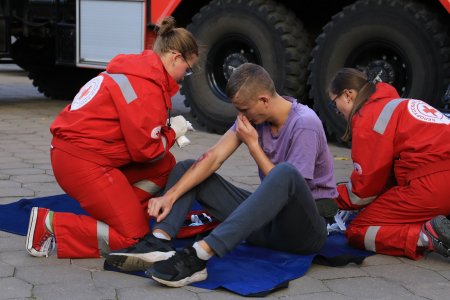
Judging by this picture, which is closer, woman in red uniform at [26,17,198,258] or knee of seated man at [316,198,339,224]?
woman in red uniform at [26,17,198,258]

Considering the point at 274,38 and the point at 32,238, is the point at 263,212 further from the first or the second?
the point at 274,38

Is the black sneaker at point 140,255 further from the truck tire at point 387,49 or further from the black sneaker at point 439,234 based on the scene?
the truck tire at point 387,49

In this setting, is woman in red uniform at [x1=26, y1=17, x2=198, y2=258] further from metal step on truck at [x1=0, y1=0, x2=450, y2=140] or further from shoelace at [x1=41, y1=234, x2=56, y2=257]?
metal step on truck at [x1=0, y1=0, x2=450, y2=140]

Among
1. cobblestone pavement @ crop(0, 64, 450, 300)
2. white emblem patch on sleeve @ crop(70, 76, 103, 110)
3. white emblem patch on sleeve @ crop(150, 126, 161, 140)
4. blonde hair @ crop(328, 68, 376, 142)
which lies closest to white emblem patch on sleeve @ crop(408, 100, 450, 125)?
blonde hair @ crop(328, 68, 376, 142)

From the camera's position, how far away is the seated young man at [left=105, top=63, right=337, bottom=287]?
3.38m

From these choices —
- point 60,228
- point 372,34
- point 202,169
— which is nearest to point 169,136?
point 202,169

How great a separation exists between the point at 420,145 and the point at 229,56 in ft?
13.7

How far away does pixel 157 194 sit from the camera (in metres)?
4.15

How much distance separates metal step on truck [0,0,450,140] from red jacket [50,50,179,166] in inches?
77.5

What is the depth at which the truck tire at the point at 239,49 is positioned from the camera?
733cm

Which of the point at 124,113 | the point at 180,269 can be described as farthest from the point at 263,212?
the point at 124,113

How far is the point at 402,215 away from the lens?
3990 mm

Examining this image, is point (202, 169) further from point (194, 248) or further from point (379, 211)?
point (379, 211)

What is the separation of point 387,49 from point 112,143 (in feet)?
12.0
